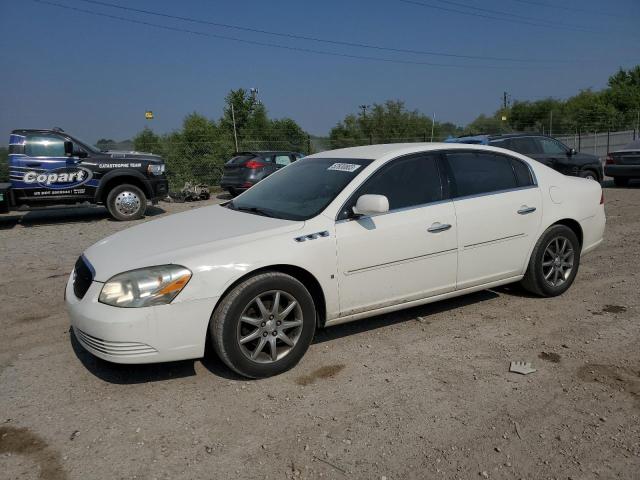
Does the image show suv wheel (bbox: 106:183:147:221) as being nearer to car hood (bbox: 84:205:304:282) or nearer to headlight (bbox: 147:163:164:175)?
headlight (bbox: 147:163:164:175)

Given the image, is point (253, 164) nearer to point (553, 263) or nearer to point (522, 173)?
point (522, 173)

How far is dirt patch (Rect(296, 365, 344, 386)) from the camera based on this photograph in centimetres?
350

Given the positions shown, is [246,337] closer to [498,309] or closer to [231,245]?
[231,245]

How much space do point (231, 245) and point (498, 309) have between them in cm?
270

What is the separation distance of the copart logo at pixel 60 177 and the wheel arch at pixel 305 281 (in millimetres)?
9000

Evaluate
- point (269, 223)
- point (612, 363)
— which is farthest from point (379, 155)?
point (612, 363)

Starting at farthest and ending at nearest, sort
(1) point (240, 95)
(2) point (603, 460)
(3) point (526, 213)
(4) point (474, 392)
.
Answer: (1) point (240, 95), (3) point (526, 213), (4) point (474, 392), (2) point (603, 460)

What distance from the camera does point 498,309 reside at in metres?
4.82

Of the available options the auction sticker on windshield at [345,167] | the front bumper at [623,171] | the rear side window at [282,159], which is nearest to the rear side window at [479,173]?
the auction sticker on windshield at [345,167]

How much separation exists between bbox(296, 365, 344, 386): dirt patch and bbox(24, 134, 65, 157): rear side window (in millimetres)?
9410

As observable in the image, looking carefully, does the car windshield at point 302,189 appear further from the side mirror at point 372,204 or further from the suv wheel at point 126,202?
the suv wheel at point 126,202

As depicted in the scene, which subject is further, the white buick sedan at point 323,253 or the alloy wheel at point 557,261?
the alloy wheel at point 557,261

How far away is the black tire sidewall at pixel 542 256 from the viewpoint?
4.83 meters

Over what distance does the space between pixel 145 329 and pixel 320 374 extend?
1.21m
